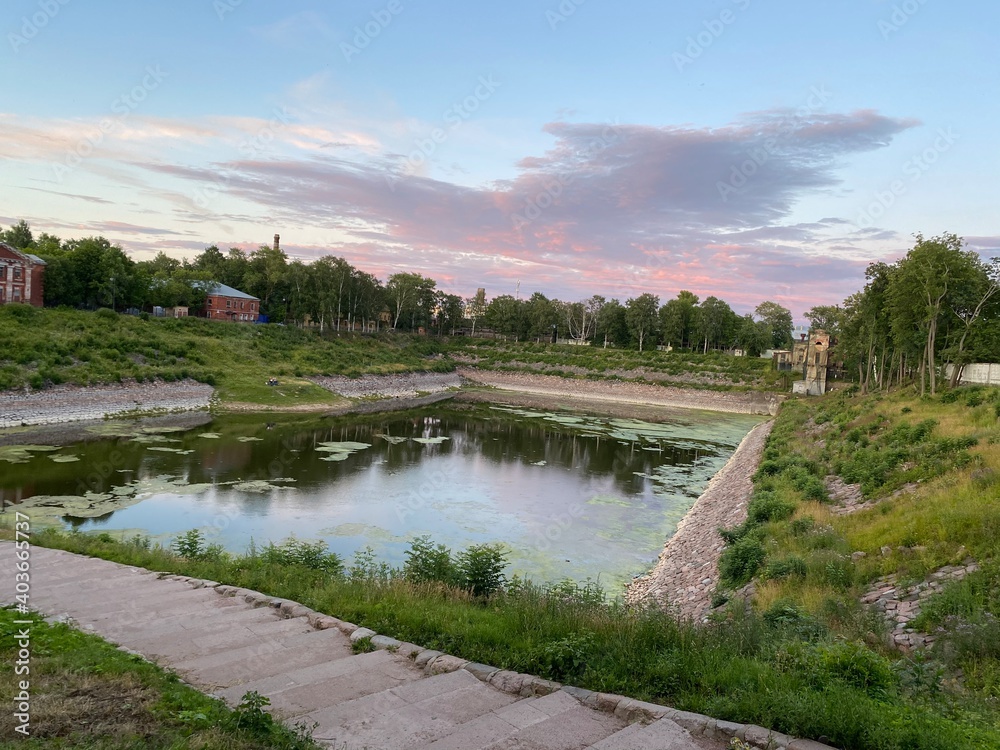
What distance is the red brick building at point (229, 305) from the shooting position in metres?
75.8

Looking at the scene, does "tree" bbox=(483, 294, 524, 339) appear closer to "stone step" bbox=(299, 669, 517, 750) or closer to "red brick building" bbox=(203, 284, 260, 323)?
"red brick building" bbox=(203, 284, 260, 323)

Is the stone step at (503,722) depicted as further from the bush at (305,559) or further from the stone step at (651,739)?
the bush at (305,559)

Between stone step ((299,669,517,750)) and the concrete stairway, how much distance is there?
11 millimetres

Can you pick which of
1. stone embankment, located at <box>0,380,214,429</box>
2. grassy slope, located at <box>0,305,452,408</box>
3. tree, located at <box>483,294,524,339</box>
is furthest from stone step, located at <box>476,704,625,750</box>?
tree, located at <box>483,294,524,339</box>

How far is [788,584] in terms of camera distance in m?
10.5

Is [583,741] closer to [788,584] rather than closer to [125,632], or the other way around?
[125,632]

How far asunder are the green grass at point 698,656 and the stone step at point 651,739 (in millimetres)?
529

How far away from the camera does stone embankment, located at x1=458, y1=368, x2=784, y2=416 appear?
2726 inches

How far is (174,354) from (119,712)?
159 ft

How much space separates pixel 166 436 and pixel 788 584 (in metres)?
31.8

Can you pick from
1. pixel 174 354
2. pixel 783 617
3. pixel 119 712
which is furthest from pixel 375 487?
pixel 174 354

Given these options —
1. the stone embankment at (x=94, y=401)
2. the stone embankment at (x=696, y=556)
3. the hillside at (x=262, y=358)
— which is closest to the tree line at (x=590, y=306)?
the hillside at (x=262, y=358)

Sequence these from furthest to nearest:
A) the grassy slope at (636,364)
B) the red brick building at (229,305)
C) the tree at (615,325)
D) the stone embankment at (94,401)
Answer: the tree at (615,325) → the red brick building at (229,305) → the grassy slope at (636,364) → the stone embankment at (94,401)

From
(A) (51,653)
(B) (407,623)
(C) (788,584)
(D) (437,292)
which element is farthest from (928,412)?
(D) (437,292)
